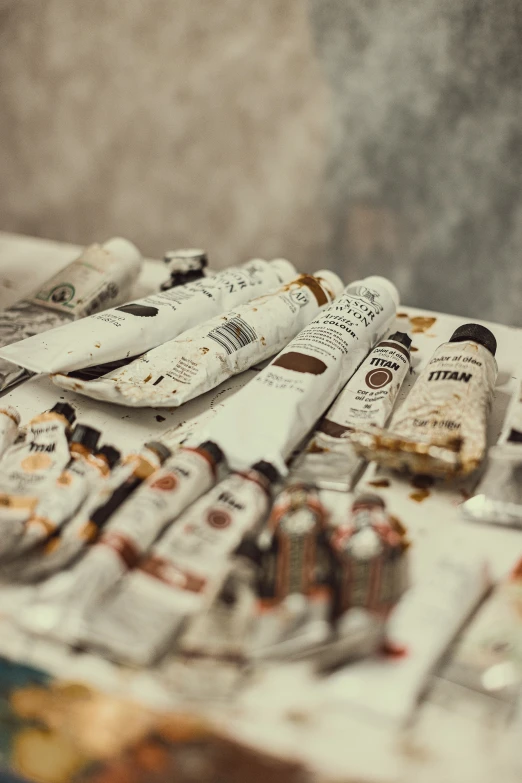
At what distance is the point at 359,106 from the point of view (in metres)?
0.85

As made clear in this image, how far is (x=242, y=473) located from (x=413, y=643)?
172 mm

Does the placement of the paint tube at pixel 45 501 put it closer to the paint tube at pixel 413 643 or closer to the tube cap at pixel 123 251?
the paint tube at pixel 413 643

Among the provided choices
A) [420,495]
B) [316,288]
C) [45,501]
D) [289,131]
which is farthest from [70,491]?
[289,131]

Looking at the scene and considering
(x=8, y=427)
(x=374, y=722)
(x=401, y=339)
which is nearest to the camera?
(x=374, y=722)

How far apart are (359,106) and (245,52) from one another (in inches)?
6.0

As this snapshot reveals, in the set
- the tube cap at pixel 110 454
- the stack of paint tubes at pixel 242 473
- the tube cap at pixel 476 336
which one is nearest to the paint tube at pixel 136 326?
the stack of paint tubes at pixel 242 473

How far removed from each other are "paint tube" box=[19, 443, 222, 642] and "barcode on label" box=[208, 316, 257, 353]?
0.46ft

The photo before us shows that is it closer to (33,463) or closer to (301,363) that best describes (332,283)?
(301,363)

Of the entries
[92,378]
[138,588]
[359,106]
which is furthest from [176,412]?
[359,106]

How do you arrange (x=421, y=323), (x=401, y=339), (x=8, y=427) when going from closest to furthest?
1. (x=8, y=427)
2. (x=401, y=339)
3. (x=421, y=323)

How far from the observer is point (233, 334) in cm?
67

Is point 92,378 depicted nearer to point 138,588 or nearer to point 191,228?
point 138,588

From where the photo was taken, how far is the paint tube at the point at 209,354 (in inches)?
24.4

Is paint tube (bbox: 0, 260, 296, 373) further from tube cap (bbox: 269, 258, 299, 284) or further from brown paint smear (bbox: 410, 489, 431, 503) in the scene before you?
brown paint smear (bbox: 410, 489, 431, 503)
